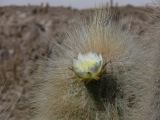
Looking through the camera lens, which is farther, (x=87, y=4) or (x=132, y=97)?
(x=87, y=4)

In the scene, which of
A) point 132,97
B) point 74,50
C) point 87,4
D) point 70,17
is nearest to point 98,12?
point 74,50

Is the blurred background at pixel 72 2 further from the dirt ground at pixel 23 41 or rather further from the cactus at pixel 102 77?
the cactus at pixel 102 77

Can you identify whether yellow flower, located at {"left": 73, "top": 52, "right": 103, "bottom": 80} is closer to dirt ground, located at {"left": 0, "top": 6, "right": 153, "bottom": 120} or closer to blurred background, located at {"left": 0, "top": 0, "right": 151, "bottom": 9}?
blurred background, located at {"left": 0, "top": 0, "right": 151, "bottom": 9}

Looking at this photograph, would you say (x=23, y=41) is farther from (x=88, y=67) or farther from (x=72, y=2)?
(x=88, y=67)

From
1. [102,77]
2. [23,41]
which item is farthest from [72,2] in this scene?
[102,77]

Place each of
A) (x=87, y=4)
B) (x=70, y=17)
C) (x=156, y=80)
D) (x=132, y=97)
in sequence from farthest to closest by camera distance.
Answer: (x=70, y=17) < (x=87, y=4) < (x=132, y=97) < (x=156, y=80)

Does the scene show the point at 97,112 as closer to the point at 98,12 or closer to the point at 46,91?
the point at 46,91
